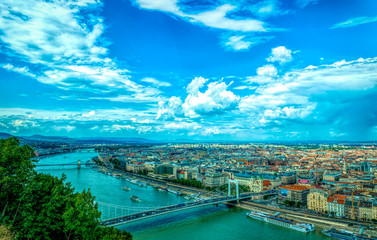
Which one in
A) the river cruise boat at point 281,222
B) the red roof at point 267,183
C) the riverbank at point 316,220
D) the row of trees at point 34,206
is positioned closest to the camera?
the row of trees at point 34,206

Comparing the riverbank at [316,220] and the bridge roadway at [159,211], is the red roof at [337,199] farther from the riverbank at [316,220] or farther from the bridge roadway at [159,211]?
the bridge roadway at [159,211]

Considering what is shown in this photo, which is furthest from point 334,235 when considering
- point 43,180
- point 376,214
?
point 43,180

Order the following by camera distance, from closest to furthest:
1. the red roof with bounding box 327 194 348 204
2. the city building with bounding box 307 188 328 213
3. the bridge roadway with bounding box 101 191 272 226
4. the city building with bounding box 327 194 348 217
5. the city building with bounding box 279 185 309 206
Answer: the bridge roadway with bounding box 101 191 272 226 < the city building with bounding box 327 194 348 217 < the red roof with bounding box 327 194 348 204 < the city building with bounding box 307 188 328 213 < the city building with bounding box 279 185 309 206

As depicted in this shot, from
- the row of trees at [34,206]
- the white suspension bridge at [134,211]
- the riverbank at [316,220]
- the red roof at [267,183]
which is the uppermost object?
the row of trees at [34,206]

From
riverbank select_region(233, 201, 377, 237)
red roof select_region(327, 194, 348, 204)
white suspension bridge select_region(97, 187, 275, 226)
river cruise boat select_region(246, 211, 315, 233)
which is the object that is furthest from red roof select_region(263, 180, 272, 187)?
river cruise boat select_region(246, 211, 315, 233)

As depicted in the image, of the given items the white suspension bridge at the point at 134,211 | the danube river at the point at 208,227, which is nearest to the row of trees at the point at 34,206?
the white suspension bridge at the point at 134,211

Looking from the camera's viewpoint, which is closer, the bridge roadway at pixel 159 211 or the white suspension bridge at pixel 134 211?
the bridge roadway at pixel 159 211

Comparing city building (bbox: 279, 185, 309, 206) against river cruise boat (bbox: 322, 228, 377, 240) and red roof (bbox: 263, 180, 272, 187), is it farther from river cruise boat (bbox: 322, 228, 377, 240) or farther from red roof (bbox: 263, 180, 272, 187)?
river cruise boat (bbox: 322, 228, 377, 240)
